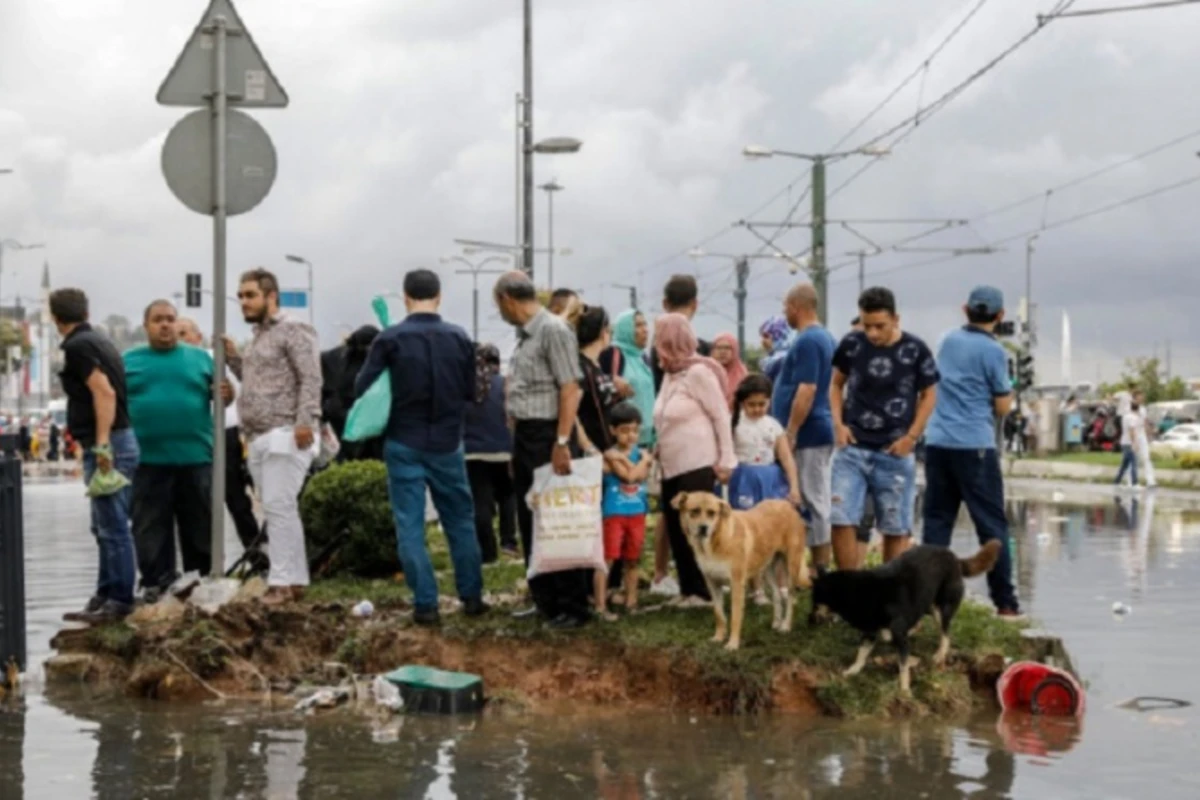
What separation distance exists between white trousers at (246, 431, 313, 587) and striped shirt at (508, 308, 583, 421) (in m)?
1.60

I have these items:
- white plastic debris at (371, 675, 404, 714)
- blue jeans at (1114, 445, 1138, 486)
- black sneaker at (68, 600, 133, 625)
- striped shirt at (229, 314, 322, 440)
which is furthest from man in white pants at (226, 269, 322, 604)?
blue jeans at (1114, 445, 1138, 486)

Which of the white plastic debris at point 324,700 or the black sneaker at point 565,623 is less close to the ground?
the black sneaker at point 565,623

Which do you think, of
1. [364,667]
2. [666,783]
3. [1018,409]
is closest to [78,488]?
[1018,409]

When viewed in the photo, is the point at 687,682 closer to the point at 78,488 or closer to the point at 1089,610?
the point at 1089,610

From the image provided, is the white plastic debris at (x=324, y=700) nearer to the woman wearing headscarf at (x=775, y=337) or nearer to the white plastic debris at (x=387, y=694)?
the white plastic debris at (x=387, y=694)

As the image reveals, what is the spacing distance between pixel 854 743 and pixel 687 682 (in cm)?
125

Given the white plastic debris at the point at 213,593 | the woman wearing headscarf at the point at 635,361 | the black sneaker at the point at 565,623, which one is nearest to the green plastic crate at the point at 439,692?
the black sneaker at the point at 565,623

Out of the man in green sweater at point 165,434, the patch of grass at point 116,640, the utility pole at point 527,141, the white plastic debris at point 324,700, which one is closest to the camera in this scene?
the white plastic debris at point 324,700

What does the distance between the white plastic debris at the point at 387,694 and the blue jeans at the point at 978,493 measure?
3.51 meters

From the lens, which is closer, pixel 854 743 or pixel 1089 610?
pixel 854 743

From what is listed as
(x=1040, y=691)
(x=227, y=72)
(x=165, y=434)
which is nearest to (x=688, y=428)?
(x=1040, y=691)

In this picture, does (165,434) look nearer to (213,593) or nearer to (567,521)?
(213,593)

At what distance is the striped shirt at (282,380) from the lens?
1091 cm

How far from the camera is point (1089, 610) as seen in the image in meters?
13.9
